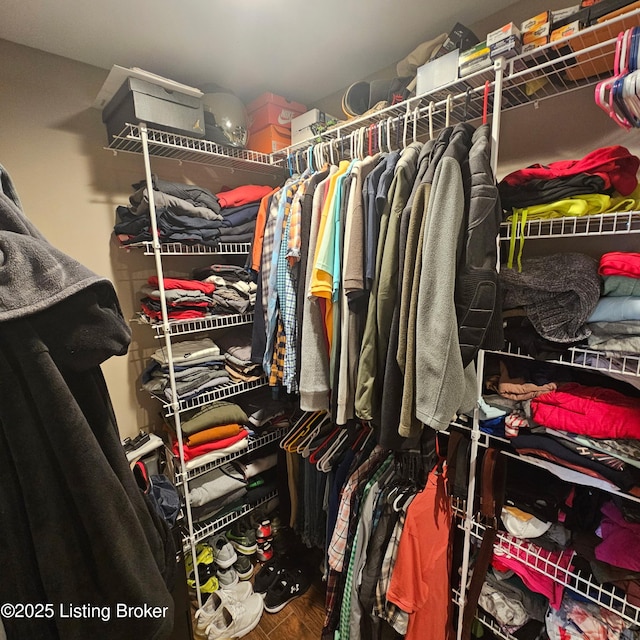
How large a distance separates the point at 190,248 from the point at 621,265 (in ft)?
5.02

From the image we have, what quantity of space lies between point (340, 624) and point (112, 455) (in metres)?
1.25

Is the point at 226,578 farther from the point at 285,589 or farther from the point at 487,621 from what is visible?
the point at 487,621

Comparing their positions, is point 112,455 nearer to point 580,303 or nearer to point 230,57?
point 580,303

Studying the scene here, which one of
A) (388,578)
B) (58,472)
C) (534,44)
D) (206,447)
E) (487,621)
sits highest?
(534,44)

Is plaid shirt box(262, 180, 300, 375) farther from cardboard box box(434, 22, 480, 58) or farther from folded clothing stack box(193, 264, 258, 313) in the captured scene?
cardboard box box(434, 22, 480, 58)

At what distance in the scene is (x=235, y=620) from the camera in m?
1.44

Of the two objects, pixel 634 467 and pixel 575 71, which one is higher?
pixel 575 71

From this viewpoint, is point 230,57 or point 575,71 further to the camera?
point 230,57

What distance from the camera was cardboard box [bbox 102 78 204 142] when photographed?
1243 mm

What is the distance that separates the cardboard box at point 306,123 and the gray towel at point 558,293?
43.9 inches

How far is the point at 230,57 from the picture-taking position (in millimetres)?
1463

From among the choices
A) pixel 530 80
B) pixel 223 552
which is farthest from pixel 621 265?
pixel 223 552

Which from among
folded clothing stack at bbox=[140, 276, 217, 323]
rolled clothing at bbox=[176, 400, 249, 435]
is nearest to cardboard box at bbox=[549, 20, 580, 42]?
folded clothing stack at bbox=[140, 276, 217, 323]

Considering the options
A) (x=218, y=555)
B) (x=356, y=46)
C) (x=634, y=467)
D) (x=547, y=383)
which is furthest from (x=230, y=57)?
(x=218, y=555)
